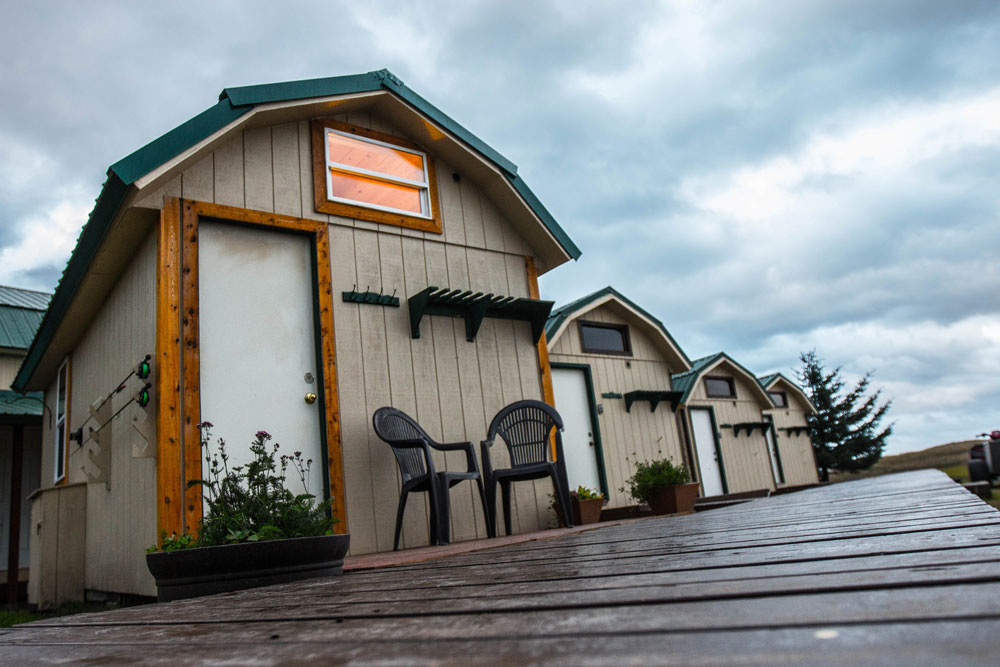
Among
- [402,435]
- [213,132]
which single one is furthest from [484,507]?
[213,132]

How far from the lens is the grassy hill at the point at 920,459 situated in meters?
20.2

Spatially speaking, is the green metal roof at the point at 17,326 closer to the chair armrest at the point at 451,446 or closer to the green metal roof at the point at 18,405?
the green metal roof at the point at 18,405

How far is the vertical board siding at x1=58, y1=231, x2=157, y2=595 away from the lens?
4.23m

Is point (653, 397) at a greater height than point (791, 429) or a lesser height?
greater

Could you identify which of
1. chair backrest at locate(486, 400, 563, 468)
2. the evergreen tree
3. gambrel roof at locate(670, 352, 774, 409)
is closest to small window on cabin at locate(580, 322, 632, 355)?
gambrel roof at locate(670, 352, 774, 409)

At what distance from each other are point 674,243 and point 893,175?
7248 mm

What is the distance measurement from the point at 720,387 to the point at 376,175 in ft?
33.2

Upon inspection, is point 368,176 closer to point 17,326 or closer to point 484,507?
point 484,507

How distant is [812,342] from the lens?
24.3m

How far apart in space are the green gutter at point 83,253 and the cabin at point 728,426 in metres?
9.14

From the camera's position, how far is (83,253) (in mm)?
4914

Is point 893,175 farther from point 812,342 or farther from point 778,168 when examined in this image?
point 812,342

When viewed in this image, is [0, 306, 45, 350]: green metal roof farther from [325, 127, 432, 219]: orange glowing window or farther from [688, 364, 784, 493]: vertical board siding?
[688, 364, 784, 493]: vertical board siding

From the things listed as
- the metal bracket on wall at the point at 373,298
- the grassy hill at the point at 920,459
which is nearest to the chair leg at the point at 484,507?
the metal bracket on wall at the point at 373,298
